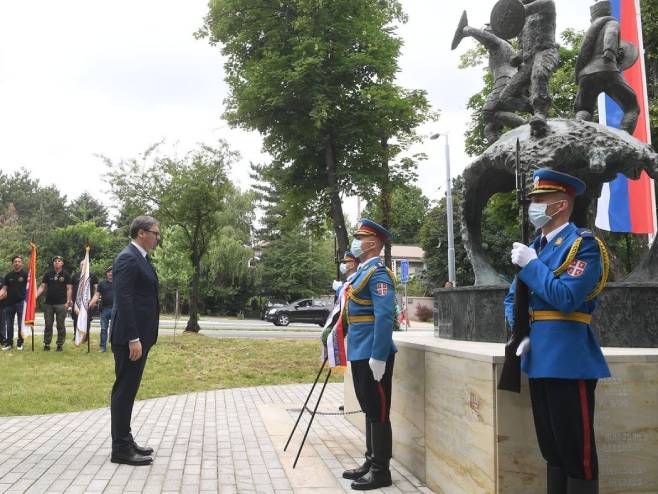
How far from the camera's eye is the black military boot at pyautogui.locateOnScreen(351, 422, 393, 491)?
4.61 m

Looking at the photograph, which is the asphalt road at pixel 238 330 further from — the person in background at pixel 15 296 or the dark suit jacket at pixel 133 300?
the dark suit jacket at pixel 133 300

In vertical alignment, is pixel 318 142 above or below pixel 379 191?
above

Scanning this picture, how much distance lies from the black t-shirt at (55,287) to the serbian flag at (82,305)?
0.32m

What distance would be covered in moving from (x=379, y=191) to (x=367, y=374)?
14.0m

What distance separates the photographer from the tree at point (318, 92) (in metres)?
16.4

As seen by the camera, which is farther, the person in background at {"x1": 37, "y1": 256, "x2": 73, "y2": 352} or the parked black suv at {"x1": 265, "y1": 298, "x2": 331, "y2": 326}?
the parked black suv at {"x1": 265, "y1": 298, "x2": 331, "y2": 326}

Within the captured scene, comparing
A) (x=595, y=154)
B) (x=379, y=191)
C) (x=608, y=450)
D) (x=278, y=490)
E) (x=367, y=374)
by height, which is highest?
(x=379, y=191)

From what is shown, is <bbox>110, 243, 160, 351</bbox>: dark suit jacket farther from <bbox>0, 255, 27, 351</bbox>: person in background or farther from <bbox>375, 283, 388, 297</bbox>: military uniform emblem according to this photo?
<bbox>0, 255, 27, 351</bbox>: person in background

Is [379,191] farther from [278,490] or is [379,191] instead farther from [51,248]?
[51,248]

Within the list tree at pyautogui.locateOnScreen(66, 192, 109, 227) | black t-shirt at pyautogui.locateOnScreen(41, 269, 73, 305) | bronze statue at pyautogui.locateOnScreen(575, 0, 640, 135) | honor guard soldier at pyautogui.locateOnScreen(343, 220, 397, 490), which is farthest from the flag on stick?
tree at pyautogui.locateOnScreen(66, 192, 109, 227)

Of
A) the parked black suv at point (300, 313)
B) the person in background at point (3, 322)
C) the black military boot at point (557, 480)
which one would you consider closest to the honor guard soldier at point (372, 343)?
the black military boot at point (557, 480)

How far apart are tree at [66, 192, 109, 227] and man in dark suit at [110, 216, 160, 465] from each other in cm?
6524

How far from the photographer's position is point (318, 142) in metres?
17.5

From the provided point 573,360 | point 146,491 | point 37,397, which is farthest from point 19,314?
point 573,360
